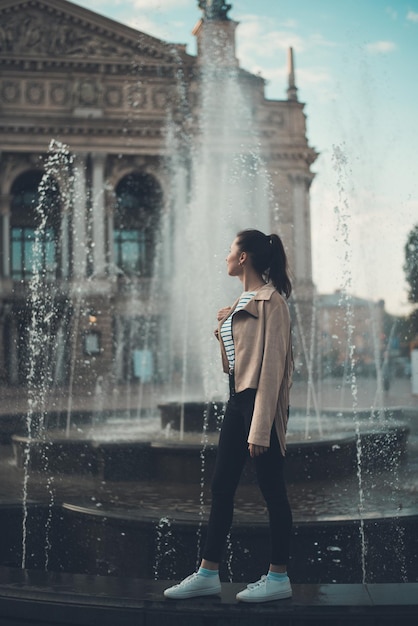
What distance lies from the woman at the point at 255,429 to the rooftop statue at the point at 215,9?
1450 inches

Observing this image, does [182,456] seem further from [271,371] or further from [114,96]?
[114,96]

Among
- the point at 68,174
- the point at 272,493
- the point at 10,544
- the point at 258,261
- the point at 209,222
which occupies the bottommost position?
the point at 10,544

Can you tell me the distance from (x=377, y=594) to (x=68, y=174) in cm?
4138

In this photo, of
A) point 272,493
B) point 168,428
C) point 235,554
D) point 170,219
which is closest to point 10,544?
point 235,554

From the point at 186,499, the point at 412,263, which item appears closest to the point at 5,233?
the point at 412,263

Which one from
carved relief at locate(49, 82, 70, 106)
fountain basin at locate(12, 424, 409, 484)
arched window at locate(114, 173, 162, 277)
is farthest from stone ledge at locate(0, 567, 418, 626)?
carved relief at locate(49, 82, 70, 106)

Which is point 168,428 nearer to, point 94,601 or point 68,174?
point 94,601

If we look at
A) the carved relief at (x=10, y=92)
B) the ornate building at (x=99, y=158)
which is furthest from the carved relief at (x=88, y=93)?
the carved relief at (x=10, y=92)

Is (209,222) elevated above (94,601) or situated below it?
above

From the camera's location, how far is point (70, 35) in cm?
4278

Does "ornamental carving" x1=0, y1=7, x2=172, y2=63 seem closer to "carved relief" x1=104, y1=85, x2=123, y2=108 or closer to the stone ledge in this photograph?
"carved relief" x1=104, y1=85, x2=123, y2=108

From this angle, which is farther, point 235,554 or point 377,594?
point 235,554

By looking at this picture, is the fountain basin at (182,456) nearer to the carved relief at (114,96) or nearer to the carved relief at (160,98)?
the carved relief at (160,98)

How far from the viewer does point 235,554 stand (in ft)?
15.9
